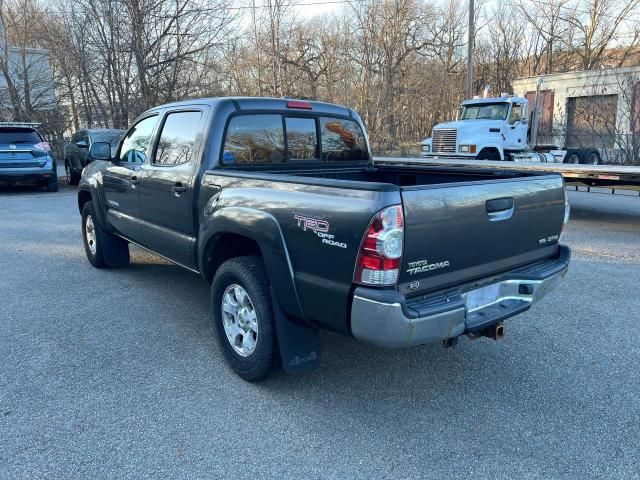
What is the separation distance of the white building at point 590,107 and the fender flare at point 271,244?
21928 mm

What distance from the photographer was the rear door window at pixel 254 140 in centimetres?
409

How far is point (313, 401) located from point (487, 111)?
14.5 m

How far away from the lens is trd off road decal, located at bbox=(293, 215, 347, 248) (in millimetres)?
2748

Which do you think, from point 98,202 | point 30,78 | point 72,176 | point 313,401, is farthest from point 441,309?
point 30,78

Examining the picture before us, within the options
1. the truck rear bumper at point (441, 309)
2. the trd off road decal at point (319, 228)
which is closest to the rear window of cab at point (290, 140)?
the trd off road decal at point (319, 228)

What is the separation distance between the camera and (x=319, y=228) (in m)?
2.82

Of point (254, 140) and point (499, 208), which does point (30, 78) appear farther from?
point (499, 208)

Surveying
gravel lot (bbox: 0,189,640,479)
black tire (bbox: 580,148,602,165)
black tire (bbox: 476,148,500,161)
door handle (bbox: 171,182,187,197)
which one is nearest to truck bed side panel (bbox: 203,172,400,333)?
gravel lot (bbox: 0,189,640,479)

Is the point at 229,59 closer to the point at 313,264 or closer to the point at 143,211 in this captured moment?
the point at 143,211

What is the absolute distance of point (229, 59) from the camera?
2400 cm

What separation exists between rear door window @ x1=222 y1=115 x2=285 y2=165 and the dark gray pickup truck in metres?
0.01

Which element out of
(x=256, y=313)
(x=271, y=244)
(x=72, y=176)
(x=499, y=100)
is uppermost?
(x=499, y=100)

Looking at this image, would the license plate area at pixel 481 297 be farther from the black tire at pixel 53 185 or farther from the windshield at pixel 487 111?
the black tire at pixel 53 185

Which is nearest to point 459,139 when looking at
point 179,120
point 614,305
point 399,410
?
point 614,305
